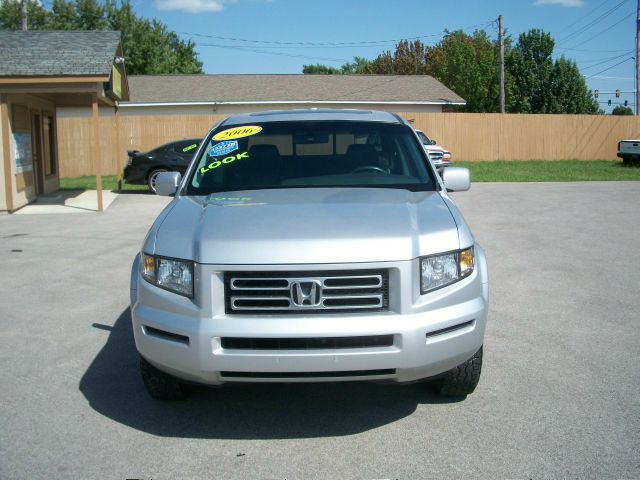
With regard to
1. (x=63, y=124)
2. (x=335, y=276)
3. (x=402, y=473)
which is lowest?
(x=402, y=473)

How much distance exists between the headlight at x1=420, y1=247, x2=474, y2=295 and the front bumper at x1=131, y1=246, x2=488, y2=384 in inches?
2.0

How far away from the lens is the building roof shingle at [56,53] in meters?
15.2

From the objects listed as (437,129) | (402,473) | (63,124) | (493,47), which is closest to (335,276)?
(402,473)

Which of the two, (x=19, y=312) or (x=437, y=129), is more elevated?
(x=437, y=129)

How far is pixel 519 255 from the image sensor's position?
32.3 ft

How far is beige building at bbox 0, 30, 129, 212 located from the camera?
1520 centimetres

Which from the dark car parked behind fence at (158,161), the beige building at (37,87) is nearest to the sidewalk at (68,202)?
the beige building at (37,87)

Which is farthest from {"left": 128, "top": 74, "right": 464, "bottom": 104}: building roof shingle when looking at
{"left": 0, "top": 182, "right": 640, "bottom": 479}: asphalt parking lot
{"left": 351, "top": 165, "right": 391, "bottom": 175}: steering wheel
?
{"left": 351, "top": 165, "right": 391, "bottom": 175}: steering wheel

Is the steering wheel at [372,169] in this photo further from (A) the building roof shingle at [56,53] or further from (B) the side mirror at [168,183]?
(A) the building roof shingle at [56,53]

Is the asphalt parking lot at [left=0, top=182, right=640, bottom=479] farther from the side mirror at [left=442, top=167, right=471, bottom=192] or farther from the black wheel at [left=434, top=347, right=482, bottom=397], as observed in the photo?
the side mirror at [left=442, top=167, right=471, bottom=192]

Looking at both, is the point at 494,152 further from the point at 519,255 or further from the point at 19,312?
the point at 19,312

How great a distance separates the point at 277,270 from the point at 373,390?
1.50 meters

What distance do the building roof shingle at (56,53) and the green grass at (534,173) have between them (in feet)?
17.8

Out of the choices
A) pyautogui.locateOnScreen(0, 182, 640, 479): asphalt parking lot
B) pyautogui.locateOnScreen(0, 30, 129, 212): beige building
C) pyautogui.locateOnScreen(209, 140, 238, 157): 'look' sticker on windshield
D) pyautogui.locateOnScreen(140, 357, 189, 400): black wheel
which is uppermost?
pyautogui.locateOnScreen(0, 30, 129, 212): beige building
